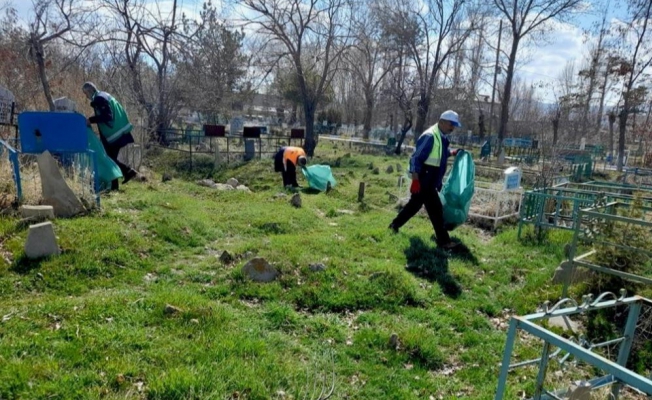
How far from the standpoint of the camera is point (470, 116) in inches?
1775

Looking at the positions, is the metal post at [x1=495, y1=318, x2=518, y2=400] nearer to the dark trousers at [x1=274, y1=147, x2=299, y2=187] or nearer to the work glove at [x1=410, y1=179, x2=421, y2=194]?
the work glove at [x1=410, y1=179, x2=421, y2=194]

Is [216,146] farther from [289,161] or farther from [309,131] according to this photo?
[309,131]

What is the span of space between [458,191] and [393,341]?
12.8ft

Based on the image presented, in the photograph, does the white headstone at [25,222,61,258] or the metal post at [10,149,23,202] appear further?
the metal post at [10,149,23,202]

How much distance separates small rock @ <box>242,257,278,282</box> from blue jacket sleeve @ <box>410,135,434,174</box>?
2.66m

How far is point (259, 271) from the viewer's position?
4820 mm

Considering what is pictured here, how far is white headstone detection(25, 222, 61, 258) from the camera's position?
4590mm

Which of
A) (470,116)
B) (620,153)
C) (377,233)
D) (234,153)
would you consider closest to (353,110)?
(470,116)

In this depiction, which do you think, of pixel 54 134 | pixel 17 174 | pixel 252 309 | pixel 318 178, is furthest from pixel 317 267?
pixel 318 178

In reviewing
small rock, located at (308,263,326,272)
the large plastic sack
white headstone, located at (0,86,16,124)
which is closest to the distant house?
white headstone, located at (0,86,16,124)

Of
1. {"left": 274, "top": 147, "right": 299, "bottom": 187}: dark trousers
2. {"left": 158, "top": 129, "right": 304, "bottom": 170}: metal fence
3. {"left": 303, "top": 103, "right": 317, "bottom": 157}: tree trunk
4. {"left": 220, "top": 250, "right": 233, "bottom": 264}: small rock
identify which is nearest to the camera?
{"left": 220, "top": 250, "right": 233, "bottom": 264}: small rock

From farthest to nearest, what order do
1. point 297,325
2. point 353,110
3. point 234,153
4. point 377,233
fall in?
point 353,110, point 234,153, point 377,233, point 297,325

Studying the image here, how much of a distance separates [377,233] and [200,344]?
4.00 meters

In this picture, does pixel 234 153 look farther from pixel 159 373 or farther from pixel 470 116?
pixel 470 116
